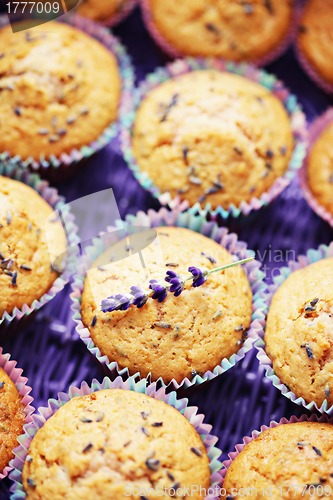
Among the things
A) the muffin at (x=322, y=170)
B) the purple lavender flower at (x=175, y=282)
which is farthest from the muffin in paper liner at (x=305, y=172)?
the purple lavender flower at (x=175, y=282)

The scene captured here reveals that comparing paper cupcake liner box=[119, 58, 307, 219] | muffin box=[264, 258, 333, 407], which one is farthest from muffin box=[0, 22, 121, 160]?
muffin box=[264, 258, 333, 407]

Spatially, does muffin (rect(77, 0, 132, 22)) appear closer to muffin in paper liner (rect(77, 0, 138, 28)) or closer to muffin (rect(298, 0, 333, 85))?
muffin in paper liner (rect(77, 0, 138, 28))

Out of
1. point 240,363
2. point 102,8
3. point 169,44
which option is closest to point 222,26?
point 169,44

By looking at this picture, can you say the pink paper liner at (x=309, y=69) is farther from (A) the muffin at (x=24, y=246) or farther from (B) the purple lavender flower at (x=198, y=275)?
(A) the muffin at (x=24, y=246)

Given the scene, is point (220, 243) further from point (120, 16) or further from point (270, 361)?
point (120, 16)

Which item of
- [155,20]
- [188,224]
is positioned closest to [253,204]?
[188,224]
